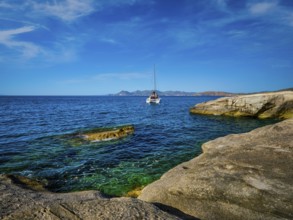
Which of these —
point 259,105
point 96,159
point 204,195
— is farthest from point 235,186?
point 259,105

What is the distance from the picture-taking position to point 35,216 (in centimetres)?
467

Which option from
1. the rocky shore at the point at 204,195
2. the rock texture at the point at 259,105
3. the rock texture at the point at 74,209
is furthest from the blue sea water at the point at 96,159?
the rock texture at the point at 259,105

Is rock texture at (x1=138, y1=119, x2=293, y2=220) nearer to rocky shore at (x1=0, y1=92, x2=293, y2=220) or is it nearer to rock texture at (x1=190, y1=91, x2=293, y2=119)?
rocky shore at (x1=0, y1=92, x2=293, y2=220)

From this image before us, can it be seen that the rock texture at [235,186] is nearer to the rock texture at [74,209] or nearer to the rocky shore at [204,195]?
the rocky shore at [204,195]

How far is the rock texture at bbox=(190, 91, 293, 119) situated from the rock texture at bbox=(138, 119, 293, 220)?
29.6 m

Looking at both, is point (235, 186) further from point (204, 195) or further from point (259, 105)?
point (259, 105)

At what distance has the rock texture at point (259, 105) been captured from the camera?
35344 millimetres

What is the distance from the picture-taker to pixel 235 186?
22.9ft

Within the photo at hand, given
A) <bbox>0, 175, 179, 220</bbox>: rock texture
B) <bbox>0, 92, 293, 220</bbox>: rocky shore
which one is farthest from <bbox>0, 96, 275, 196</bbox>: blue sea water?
<bbox>0, 175, 179, 220</bbox>: rock texture

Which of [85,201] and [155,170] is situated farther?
[155,170]

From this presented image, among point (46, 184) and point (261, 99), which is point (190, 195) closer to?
point (46, 184)

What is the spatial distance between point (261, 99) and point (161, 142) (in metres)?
24.0

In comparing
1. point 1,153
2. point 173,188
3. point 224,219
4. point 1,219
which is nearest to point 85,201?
point 1,219

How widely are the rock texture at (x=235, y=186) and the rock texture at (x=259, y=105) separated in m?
29.6
